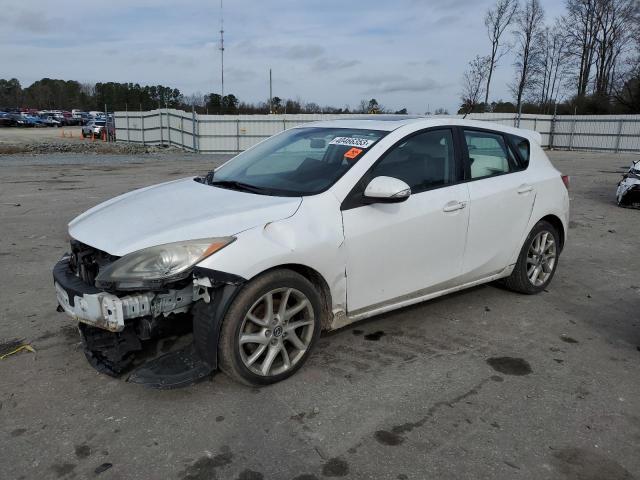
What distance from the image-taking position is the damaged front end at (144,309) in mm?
2928

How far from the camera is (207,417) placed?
2.99 m

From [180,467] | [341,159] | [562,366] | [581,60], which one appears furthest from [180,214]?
[581,60]

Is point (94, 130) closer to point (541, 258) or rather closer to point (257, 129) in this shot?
point (257, 129)

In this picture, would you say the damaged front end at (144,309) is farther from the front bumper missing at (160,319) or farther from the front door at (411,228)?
the front door at (411,228)

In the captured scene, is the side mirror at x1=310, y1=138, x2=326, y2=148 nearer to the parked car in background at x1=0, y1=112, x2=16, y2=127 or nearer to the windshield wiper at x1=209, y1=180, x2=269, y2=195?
the windshield wiper at x1=209, y1=180, x2=269, y2=195

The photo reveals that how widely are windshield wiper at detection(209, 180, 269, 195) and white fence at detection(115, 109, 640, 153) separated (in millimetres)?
22813

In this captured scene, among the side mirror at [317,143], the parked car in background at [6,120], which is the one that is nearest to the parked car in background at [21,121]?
the parked car in background at [6,120]

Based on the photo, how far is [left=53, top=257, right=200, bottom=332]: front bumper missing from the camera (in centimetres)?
292

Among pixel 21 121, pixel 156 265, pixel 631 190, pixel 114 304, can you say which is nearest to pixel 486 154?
pixel 156 265

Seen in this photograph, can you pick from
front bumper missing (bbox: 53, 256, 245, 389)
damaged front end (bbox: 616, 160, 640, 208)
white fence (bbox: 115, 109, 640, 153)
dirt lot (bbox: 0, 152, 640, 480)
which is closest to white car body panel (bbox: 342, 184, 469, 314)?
dirt lot (bbox: 0, 152, 640, 480)

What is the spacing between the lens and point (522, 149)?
16.1ft

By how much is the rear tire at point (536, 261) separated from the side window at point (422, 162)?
1.27 metres

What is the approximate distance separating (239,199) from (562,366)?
8.21 feet

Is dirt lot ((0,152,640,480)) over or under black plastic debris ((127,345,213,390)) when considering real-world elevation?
under
